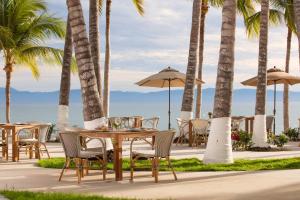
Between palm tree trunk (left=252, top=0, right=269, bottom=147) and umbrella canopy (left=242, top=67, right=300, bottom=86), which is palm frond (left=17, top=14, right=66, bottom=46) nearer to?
umbrella canopy (left=242, top=67, right=300, bottom=86)

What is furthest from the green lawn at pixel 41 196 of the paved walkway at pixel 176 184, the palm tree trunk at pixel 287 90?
the palm tree trunk at pixel 287 90

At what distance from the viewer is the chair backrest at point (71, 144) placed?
385 inches

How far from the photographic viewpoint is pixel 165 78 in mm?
18984

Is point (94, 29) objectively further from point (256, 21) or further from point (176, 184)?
point (256, 21)

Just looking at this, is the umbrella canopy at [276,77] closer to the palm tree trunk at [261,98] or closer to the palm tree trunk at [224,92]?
the palm tree trunk at [261,98]

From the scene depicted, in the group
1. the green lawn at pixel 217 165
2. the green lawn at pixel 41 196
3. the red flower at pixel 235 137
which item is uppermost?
the red flower at pixel 235 137

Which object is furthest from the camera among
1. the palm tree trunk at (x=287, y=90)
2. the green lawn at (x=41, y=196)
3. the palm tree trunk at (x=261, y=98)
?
the palm tree trunk at (x=287, y=90)

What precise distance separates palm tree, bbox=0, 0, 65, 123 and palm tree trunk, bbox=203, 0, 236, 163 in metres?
13.4

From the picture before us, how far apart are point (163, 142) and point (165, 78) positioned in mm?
9228

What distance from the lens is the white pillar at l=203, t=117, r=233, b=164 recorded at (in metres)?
12.2

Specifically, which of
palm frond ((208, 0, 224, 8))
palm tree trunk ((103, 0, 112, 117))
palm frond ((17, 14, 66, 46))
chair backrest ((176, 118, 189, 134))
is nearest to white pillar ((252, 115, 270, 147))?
chair backrest ((176, 118, 189, 134))

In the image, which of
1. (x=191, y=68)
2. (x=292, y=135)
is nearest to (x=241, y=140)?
(x=191, y=68)

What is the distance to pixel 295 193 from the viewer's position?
27.5ft

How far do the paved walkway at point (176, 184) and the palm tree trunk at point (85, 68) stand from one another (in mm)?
1218
